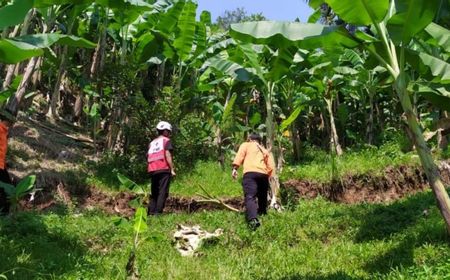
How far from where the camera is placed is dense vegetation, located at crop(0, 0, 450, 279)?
175 inches

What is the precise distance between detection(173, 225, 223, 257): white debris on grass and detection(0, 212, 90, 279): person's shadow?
3.54ft

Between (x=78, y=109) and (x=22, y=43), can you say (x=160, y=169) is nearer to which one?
(x=22, y=43)

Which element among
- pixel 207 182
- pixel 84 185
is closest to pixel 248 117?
pixel 207 182

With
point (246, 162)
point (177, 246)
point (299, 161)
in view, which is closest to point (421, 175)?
point (299, 161)

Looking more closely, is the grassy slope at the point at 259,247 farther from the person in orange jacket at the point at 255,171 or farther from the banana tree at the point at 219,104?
the banana tree at the point at 219,104

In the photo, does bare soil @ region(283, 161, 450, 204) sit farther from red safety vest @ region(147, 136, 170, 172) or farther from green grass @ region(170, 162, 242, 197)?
red safety vest @ region(147, 136, 170, 172)

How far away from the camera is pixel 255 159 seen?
784 centimetres

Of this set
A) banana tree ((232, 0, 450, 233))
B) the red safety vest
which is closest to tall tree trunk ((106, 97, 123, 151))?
the red safety vest

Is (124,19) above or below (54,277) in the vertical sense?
above

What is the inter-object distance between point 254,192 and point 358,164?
169 inches

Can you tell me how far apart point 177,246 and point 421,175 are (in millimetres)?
6595

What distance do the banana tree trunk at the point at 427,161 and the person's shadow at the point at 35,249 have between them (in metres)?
2.99

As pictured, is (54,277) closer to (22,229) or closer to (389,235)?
(22,229)

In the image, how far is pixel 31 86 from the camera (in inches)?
537
